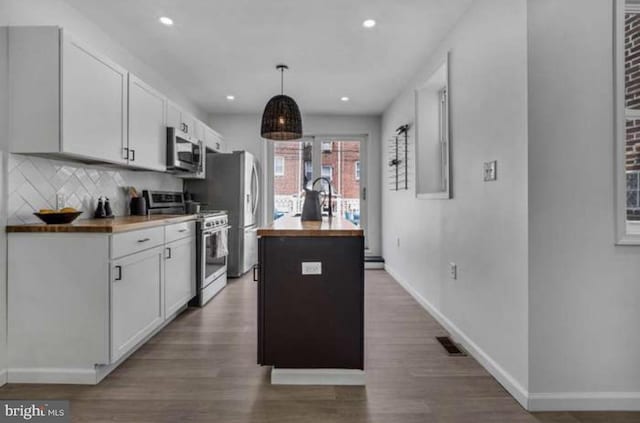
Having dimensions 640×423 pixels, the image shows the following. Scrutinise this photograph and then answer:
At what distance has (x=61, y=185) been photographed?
2547 millimetres

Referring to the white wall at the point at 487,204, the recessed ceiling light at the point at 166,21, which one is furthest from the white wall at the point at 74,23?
the white wall at the point at 487,204

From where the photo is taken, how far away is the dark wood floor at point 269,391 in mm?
1817

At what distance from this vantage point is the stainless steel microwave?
3578 mm

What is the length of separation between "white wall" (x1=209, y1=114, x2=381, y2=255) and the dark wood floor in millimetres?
3205

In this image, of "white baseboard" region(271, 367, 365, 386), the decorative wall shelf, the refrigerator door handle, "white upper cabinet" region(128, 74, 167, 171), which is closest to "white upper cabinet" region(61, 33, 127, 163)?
"white upper cabinet" region(128, 74, 167, 171)

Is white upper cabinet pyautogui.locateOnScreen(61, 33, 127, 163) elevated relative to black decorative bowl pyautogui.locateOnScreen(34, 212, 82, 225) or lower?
elevated

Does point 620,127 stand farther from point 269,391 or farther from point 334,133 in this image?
point 334,133

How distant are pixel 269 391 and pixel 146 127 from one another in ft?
7.82

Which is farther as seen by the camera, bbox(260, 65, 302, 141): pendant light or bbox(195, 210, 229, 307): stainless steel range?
bbox(195, 210, 229, 307): stainless steel range

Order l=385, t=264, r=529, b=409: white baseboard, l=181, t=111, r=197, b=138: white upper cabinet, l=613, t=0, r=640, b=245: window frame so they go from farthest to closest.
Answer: l=181, t=111, r=197, b=138: white upper cabinet < l=385, t=264, r=529, b=409: white baseboard < l=613, t=0, r=640, b=245: window frame

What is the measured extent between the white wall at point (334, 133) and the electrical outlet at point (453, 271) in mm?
3022

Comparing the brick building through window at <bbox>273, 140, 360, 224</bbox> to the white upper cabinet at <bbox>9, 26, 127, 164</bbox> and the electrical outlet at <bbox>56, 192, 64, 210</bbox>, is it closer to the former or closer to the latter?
the electrical outlet at <bbox>56, 192, 64, 210</bbox>

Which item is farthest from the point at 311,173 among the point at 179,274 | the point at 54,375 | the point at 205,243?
the point at 54,375

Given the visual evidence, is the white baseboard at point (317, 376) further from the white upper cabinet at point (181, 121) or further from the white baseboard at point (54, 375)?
the white upper cabinet at point (181, 121)
